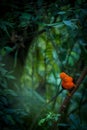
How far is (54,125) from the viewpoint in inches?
63.7

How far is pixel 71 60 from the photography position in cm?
247

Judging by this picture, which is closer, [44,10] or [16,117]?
[16,117]

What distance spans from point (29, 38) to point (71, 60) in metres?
0.54

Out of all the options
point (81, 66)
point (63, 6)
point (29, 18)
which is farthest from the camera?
point (81, 66)

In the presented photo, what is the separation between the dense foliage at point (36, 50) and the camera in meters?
1.59

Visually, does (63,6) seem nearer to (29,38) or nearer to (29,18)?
(29,18)

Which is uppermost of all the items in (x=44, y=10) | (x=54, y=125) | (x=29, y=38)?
(x=44, y=10)

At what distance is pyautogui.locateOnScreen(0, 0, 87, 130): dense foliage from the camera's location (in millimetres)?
1588

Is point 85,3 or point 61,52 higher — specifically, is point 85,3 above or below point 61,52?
above

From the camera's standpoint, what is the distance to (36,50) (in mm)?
2361

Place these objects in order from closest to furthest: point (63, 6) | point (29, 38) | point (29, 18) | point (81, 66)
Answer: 1. point (29, 18)
2. point (63, 6)
3. point (29, 38)
4. point (81, 66)

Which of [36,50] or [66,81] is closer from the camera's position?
[66,81]

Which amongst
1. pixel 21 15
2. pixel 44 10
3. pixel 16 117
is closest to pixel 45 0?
pixel 44 10

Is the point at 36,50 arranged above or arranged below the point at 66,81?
below
